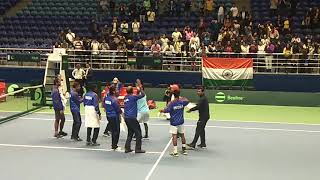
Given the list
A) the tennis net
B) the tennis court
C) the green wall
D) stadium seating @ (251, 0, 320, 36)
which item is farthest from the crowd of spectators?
the tennis court

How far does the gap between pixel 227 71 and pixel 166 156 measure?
36.5 feet

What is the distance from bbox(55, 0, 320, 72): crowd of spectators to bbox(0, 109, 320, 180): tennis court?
7276 millimetres

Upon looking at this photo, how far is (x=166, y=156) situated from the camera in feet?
45.6

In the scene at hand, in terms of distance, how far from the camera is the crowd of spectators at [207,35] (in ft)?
81.3

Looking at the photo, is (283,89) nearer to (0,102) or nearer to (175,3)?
(175,3)

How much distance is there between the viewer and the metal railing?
23984 mm

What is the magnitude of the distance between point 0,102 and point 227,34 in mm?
11549

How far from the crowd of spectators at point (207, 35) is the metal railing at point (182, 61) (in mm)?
232

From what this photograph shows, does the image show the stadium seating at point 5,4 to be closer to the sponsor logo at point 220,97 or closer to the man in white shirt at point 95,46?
the man in white shirt at point 95,46

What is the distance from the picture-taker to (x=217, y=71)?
79.8 ft

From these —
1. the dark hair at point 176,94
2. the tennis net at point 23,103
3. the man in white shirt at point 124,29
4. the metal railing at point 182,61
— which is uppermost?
the man in white shirt at point 124,29

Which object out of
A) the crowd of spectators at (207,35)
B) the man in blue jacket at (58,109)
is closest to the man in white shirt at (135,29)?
the crowd of spectators at (207,35)

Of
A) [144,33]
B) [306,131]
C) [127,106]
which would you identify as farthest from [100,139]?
[144,33]

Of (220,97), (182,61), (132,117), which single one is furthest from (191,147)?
(182,61)
